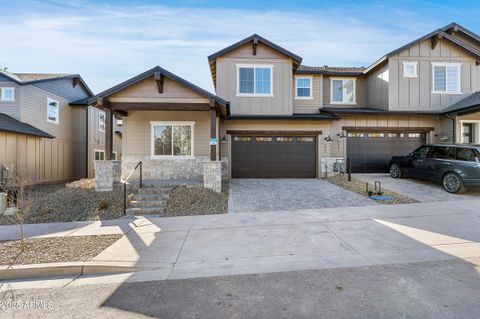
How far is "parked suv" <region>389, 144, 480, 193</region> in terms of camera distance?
8.57m

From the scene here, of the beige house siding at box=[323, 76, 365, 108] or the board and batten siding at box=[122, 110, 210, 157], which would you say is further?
the beige house siding at box=[323, 76, 365, 108]

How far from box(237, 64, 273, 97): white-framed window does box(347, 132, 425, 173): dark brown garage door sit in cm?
531

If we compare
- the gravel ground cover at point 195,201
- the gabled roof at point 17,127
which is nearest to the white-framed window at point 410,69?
the gravel ground cover at point 195,201

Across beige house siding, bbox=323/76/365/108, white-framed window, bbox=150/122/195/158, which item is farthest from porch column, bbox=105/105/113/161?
beige house siding, bbox=323/76/365/108

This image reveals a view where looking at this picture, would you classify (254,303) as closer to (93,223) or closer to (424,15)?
(93,223)

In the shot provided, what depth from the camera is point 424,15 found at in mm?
13383

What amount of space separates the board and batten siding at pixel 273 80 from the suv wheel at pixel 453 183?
7156mm

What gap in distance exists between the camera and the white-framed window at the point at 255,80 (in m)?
12.8

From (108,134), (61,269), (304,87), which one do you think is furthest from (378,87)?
(61,269)

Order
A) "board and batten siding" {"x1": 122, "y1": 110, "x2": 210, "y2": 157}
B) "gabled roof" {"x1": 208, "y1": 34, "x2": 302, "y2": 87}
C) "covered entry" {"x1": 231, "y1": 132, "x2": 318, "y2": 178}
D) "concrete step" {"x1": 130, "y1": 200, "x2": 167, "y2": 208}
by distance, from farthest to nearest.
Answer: "covered entry" {"x1": 231, "y1": 132, "x2": 318, "y2": 178}
"gabled roof" {"x1": 208, "y1": 34, "x2": 302, "y2": 87}
"board and batten siding" {"x1": 122, "y1": 110, "x2": 210, "y2": 157}
"concrete step" {"x1": 130, "y1": 200, "x2": 167, "y2": 208}

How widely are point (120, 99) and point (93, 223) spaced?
489cm

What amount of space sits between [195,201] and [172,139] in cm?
409

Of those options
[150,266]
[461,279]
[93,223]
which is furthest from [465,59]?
[93,223]

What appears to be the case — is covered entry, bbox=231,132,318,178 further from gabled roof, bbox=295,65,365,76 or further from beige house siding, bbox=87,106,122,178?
beige house siding, bbox=87,106,122,178
